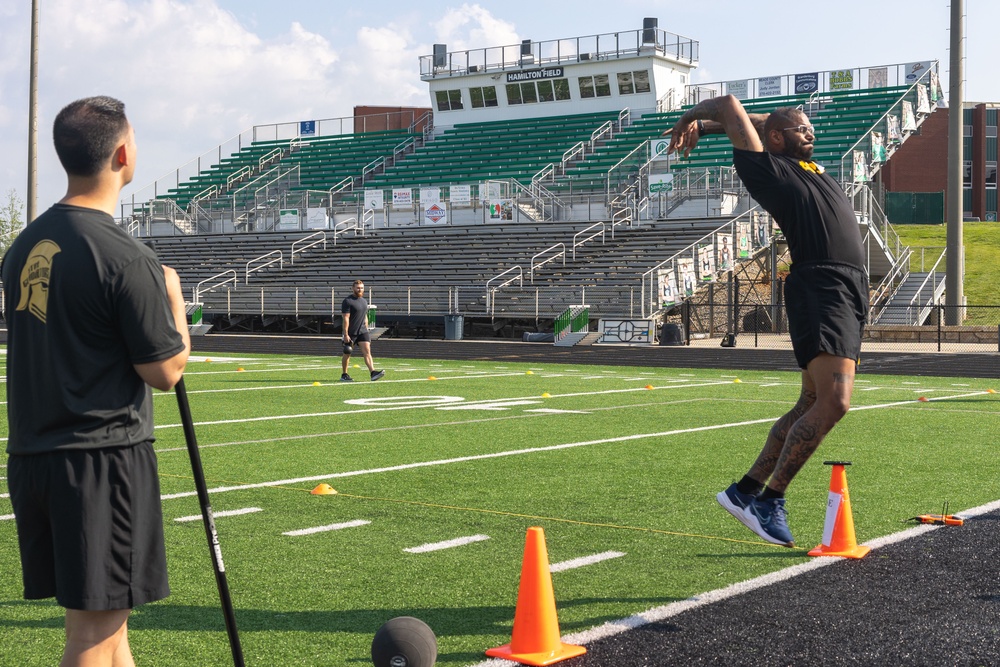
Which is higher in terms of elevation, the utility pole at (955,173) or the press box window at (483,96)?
the press box window at (483,96)

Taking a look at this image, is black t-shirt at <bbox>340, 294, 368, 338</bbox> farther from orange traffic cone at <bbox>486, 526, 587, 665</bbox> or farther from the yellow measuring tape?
orange traffic cone at <bbox>486, 526, 587, 665</bbox>

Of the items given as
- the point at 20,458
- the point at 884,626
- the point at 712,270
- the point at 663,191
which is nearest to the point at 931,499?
the point at 884,626

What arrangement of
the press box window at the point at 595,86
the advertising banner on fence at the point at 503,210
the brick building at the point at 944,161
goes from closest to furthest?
the advertising banner on fence at the point at 503,210 → the press box window at the point at 595,86 → the brick building at the point at 944,161

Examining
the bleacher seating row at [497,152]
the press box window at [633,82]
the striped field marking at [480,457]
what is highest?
the press box window at [633,82]

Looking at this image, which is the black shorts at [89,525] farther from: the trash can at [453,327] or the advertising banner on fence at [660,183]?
the advertising banner on fence at [660,183]

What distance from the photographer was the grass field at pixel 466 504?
5.15 meters

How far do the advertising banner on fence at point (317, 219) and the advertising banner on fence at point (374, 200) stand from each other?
175 centimetres

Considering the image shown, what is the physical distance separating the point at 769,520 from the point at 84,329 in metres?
3.84

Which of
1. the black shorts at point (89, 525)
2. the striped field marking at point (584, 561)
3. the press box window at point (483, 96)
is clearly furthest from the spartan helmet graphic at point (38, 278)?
the press box window at point (483, 96)

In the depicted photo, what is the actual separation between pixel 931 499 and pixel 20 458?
6.44 meters

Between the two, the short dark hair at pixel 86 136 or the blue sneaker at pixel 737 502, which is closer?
the short dark hair at pixel 86 136

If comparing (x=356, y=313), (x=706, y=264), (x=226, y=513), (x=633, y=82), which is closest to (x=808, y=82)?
(x=633, y=82)

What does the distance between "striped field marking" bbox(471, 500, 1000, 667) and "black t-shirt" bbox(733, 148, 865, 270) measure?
60.5 inches

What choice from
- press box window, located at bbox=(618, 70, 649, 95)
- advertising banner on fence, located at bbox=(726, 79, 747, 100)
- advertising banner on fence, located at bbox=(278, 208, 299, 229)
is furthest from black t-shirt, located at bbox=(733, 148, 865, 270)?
press box window, located at bbox=(618, 70, 649, 95)
